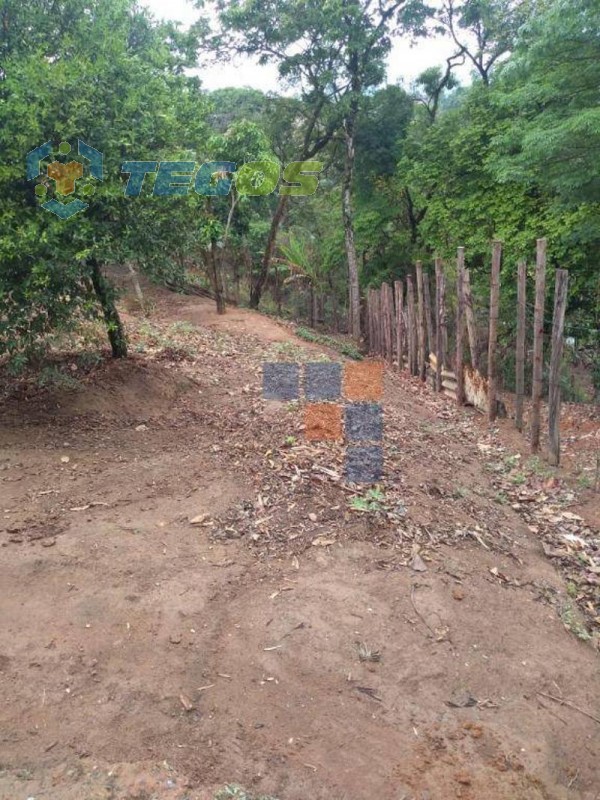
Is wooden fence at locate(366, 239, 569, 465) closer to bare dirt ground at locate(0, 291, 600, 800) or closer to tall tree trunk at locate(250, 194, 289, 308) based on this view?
bare dirt ground at locate(0, 291, 600, 800)

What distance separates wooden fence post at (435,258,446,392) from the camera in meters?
9.09

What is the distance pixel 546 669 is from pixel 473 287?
10282 millimetres

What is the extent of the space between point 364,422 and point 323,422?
1.83 ft

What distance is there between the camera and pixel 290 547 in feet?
13.7

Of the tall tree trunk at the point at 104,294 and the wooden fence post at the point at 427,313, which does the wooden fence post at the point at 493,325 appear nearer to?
the wooden fence post at the point at 427,313

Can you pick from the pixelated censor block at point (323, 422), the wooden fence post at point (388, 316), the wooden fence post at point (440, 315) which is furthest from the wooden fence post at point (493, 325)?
the wooden fence post at point (388, 316)

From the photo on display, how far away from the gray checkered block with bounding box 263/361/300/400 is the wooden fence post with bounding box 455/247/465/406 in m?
2.42

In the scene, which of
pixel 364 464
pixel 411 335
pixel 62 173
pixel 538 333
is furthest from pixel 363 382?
pixel 62 173

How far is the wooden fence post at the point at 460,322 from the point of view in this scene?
820 centimetres

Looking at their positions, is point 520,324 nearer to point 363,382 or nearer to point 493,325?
point 493,325

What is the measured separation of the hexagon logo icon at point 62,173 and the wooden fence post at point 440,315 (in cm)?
569

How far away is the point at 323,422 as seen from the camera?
20.4 feet

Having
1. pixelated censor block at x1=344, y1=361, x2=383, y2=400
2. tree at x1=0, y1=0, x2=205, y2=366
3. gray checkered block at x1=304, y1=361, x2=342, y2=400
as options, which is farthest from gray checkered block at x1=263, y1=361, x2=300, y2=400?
tree at x1=0, y1=0, x2=205, y2=366

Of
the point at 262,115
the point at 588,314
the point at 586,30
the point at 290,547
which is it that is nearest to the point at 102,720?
the point at 290,547
